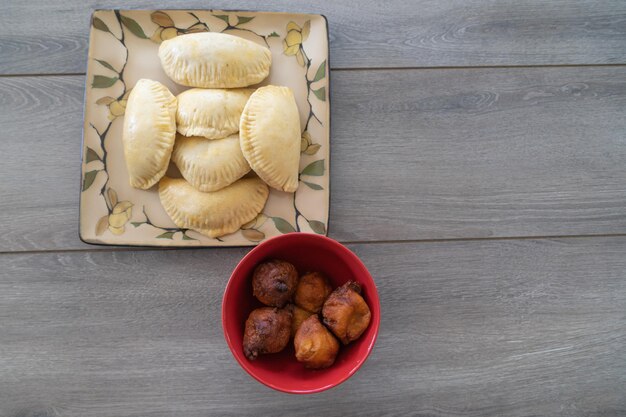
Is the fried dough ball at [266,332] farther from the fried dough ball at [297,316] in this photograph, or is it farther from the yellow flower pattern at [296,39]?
the yellow flower pattern at [296,39]

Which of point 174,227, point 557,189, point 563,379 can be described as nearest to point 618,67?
point 557,189

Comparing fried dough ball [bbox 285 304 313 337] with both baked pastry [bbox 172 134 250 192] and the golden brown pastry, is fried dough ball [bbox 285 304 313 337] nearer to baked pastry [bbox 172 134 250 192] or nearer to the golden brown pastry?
the golden brown pastry

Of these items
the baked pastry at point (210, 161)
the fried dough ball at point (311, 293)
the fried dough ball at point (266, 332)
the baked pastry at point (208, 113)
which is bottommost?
the fried dough ball at point (266, 332)

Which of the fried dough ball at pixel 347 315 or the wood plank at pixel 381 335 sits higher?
the fried dough ball at pixel 347 315

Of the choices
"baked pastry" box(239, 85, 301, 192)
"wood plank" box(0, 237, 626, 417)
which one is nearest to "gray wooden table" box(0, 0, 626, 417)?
"wood plank" box(0, 237, 626, 417)

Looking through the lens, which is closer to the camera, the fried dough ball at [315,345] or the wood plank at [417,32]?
the fried dough ball at [315,345]

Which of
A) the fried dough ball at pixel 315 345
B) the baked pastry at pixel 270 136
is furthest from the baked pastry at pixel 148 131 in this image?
the fried dough ball at pixel 315 345

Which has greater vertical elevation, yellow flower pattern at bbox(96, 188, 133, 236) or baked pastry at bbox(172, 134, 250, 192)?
baked pastry at bbox(172, 134, 250, 192)

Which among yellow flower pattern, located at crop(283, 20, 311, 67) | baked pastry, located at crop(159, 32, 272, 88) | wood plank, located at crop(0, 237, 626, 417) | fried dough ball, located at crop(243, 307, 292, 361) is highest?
yellow flower pattern, located at crop(283, 20, 311, 67)

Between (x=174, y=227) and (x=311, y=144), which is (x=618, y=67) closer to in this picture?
(x=311, y=144)
